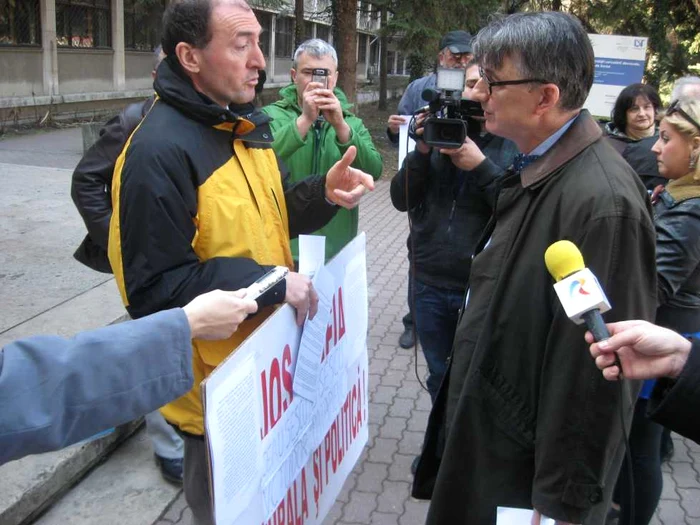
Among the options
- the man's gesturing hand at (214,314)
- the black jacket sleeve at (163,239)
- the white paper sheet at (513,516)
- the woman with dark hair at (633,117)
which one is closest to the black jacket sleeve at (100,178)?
the black jacket sleeve at (163,239)

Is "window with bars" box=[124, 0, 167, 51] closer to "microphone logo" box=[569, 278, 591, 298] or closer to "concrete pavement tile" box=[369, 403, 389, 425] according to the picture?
"concrete pavement tile" box=[369, 403, 389, 425]

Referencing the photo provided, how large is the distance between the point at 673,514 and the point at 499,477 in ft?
6.51

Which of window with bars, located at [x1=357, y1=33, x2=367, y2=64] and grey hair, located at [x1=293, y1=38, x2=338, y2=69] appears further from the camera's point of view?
window with bars, located at [x1=357, y1=33, x2=367, y2=64]

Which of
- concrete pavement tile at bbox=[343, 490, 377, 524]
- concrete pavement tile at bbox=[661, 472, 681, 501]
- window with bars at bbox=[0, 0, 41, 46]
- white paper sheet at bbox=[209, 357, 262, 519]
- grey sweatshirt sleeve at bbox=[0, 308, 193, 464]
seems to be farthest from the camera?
window with bars at bbox=[0, 0, 41, 46]

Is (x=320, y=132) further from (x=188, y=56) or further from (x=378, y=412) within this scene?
(x=378, y=412)

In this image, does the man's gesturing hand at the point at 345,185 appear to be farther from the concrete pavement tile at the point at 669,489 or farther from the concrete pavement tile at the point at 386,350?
the concrete pavement tile at the point at 386,350

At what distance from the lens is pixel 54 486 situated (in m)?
3.20

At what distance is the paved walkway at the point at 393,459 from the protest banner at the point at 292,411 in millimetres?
643

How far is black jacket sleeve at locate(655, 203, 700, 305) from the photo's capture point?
2.58 metres

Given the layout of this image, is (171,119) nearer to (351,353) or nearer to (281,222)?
(281,222)

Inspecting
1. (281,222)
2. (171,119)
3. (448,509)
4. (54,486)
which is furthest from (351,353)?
(54,486)

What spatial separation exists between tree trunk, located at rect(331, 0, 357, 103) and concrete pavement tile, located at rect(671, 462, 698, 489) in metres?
10.8

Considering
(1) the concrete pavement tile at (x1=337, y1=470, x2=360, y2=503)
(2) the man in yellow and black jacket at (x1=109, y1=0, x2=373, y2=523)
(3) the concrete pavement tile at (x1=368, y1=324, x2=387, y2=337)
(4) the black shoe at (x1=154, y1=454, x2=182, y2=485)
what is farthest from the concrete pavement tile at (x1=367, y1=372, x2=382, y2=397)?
(2) the man in yellow and black jacket at (x1=109, y1=0, x2=373, y2=523)

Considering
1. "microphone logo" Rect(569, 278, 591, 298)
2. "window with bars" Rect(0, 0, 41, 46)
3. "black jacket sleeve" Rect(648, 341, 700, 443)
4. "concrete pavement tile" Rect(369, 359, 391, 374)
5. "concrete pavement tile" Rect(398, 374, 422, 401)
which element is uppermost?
"window with bars" Rect(0, 0, 41, 46)
